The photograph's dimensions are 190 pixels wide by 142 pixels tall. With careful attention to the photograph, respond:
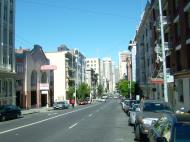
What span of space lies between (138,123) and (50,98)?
237ft

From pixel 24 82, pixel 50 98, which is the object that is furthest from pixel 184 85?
pixel 50 98

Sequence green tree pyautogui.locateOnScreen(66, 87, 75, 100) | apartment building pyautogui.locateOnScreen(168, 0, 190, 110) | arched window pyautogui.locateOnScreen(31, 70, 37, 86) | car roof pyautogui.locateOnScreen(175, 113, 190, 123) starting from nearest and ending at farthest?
car roof pyautogui.locateOnScreen(175, 113, 190, 123) < apartment building pyautogui.locateOnScreen(168, 0, 190, 110) < arched window pyautogui.locateOnScreen(31, 70, 37, 86) < green tree pyautogui.locateOnScreen(66, 87, 75, 100)

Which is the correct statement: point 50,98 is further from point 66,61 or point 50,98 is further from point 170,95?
point 170,95

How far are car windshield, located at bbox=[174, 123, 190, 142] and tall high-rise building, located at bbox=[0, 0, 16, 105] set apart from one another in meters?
→ 47.8

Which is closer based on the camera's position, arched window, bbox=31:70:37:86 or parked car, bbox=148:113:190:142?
parked car, bbox=148:113:190:142

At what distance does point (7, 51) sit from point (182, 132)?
5139 centimetres

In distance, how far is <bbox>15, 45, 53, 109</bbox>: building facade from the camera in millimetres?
69188

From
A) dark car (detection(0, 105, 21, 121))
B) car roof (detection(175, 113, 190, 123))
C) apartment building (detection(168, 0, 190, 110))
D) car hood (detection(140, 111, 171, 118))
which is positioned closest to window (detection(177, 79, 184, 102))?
apartment building (detection(168, 0, 190, 110))

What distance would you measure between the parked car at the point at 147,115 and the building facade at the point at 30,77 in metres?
52.2

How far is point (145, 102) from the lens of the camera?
717 inches

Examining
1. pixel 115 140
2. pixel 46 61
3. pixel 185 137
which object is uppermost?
pixel 46 61

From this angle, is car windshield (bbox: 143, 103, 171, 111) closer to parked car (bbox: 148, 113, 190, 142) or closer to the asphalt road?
the asphalt road

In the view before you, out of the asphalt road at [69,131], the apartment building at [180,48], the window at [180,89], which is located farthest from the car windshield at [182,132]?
the window at [180,89]

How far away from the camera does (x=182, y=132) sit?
25.6 feet
